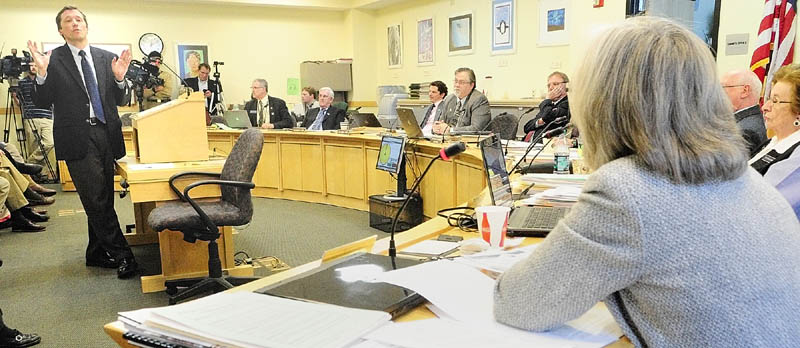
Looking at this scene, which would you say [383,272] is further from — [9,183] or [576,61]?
[9,183]

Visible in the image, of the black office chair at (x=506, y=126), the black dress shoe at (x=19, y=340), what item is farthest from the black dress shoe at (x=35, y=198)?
the black office chair at (x=506, y=126)

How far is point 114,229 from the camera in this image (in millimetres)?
3627

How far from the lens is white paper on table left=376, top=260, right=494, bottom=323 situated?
110cm

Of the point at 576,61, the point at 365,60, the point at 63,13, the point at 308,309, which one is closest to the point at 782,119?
the point at 576,61

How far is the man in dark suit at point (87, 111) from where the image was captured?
11.2ft

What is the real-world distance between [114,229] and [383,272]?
9.43 feet

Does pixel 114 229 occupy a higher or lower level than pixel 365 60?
lower

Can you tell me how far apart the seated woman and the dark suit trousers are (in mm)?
3203

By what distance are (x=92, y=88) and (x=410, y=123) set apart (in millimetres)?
2291

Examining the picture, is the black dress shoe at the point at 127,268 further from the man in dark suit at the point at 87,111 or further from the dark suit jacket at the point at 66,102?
the dark suit jacket at the point at 66,102

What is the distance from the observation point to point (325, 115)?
637 centimetres

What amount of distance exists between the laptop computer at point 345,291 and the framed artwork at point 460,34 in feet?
21.5

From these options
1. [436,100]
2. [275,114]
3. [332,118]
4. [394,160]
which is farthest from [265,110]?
[394,160]

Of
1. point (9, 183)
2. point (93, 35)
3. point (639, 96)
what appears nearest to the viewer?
point (639, 96)
